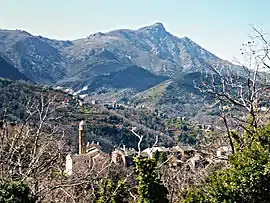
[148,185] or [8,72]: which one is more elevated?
[148,185]

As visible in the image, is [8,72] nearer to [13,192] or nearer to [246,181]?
[246,181]

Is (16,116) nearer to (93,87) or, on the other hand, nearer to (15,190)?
(15,190)

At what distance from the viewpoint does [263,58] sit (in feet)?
27.0

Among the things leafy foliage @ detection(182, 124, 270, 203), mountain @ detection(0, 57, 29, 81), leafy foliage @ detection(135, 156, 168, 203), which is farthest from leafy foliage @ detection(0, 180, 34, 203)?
mountain @ detection(0, 57, 29, 81)

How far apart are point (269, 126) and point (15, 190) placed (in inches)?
204

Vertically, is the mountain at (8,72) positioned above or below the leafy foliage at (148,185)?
below

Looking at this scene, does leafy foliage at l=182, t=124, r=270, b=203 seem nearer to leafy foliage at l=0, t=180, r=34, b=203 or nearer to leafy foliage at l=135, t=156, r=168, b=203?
leafy foliage at l=135, t=156, r=168, b=203

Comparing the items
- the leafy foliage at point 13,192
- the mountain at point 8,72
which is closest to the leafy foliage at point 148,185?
the leafy foliage at point 13,192

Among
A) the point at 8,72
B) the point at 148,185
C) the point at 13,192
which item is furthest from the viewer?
the point at 8,72

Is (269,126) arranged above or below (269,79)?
below

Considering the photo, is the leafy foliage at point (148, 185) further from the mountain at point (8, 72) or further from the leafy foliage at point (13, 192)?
the mountain at point (8, 72)

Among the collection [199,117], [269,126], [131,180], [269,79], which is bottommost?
[199,117]

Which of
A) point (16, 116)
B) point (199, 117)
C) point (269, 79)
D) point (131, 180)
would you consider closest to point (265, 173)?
point (269, 79)

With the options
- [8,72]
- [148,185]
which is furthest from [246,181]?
[8,72]
